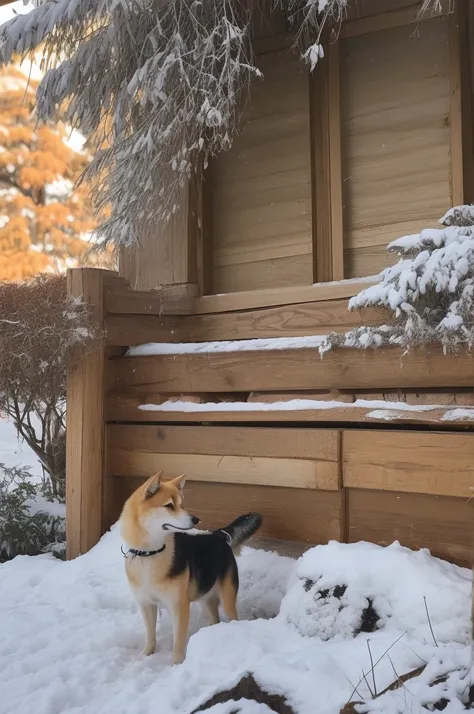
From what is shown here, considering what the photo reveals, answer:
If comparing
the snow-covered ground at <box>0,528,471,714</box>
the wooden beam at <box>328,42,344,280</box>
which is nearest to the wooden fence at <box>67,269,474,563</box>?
the snow-covered ground at <box>0,528,471,714</box>

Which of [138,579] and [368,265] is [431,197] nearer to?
[368,265]

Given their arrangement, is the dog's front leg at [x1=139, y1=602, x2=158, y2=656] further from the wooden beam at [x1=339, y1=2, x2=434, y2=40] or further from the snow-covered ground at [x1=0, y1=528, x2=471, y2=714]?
the wooden beam at [x1=339, y1=2, x2=434, y2=40]

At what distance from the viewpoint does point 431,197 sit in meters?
5.50

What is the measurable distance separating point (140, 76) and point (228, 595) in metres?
3.91

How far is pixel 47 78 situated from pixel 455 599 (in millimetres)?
4987

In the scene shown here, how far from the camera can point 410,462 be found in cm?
409

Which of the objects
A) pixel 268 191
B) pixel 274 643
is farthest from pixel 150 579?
pixel 268 191

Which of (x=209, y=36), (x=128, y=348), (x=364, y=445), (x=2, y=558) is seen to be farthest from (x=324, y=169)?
(x=2, y=558)

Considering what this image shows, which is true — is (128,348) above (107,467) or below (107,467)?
above

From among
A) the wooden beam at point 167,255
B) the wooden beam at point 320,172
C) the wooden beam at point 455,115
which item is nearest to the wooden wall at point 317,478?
the wooden beam at point 167,255

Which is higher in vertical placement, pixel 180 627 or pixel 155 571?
pixel 155 571

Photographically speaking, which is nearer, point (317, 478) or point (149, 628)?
point (149, 628)

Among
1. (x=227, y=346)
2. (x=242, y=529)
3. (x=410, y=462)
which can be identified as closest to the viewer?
(x=410, y=462)

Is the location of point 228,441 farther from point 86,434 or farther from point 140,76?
point 140,76
